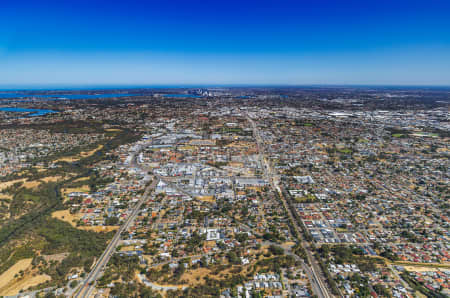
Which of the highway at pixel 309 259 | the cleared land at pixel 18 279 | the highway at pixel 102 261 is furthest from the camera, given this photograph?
the highway at pixel 309 259

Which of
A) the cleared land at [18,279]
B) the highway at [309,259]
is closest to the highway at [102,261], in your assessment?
the cleared land at [18,279]

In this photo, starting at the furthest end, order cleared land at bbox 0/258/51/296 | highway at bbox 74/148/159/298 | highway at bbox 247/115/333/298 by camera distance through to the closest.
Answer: highway at bbox 247/115/333/298 < cleared land at bbox 0/258/51/296 < highway at bbox 74/148/159/298

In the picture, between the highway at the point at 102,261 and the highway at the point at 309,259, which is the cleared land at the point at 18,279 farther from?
the highway at the point at 309,259

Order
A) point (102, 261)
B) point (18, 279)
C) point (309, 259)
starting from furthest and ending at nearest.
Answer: point (309, 259), point (102, 261), point (18, 279)

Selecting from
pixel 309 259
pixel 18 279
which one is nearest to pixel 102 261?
pixel 18 279

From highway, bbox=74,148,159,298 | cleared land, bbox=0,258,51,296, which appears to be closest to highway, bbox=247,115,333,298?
highway, bbox=74,148,159,298

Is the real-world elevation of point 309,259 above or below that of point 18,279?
below

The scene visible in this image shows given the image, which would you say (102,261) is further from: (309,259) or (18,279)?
(309,259)

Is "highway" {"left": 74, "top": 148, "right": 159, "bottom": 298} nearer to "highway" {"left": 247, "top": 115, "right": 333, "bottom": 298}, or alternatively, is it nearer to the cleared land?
the cleared land

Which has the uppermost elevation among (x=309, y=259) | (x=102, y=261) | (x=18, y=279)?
(x=102, y=261)

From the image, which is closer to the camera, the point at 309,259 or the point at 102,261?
the point at 102,261

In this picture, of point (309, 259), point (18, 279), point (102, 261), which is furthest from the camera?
point (309, 259)

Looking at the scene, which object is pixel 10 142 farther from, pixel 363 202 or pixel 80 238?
pixel 363 202
